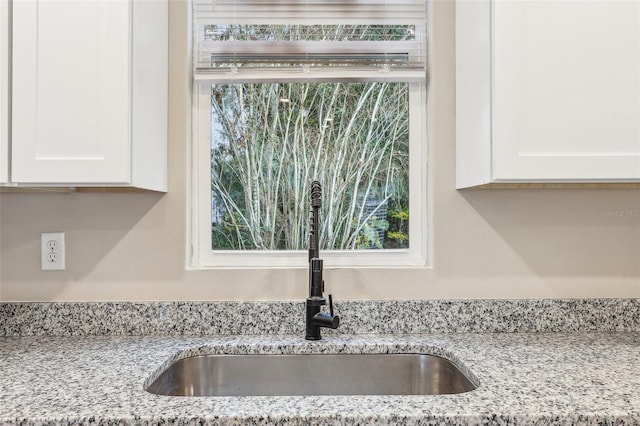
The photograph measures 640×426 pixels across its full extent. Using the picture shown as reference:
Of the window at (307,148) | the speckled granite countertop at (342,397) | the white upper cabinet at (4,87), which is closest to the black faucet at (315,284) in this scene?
the speckled granite countertop at (342,397)

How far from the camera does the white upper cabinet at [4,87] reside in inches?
43.0

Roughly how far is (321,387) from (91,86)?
1.02 meters

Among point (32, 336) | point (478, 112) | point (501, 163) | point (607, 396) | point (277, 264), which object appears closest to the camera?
point (607, 396)

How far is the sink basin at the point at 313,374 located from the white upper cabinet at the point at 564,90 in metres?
0.60

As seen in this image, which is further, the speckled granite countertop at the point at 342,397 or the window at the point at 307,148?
the window at the point at 307,148

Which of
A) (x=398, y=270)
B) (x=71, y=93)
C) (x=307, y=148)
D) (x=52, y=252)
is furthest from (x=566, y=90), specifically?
(x=52, y=252)

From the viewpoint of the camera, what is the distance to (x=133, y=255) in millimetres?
1413

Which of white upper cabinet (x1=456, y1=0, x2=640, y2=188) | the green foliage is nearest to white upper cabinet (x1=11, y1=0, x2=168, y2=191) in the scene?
the green foliage

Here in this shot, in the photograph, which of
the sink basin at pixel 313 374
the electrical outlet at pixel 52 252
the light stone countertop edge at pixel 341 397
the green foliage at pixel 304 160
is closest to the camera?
the light stone countertop edge at pixel 341 397

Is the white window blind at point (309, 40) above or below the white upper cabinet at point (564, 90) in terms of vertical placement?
above

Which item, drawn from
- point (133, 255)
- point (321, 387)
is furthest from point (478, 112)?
point (133, 255)

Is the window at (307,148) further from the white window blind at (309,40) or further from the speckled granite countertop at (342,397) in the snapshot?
the speckled granite countertop at (342,397)

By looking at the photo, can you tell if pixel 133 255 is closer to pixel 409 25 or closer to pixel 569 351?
pixel 409 25

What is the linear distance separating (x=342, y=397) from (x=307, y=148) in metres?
0.88
